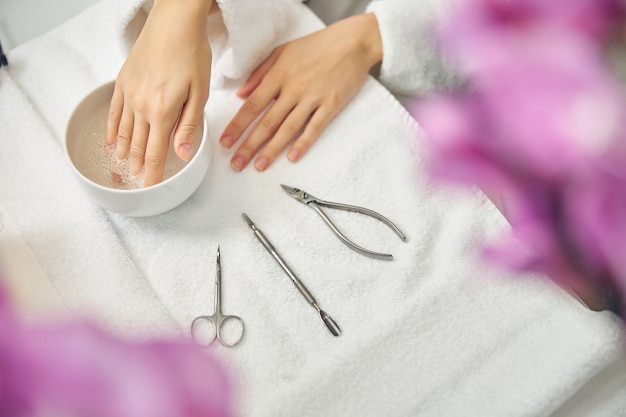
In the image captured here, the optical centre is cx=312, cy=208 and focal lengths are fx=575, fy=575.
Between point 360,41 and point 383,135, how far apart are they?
0.09 m

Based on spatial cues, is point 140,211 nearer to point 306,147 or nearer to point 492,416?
point 306,147

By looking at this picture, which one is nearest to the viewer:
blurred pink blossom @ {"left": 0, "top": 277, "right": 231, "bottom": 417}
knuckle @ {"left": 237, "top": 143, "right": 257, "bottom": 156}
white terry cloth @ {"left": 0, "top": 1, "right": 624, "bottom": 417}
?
blurred pink blossom @ {"left": 0, "top": 277, "right": 231, "bottom": 417}

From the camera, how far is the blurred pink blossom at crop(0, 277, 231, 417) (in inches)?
5.1

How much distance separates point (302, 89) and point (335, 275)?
0.53ft

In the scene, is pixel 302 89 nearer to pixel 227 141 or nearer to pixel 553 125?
pixel 227 141

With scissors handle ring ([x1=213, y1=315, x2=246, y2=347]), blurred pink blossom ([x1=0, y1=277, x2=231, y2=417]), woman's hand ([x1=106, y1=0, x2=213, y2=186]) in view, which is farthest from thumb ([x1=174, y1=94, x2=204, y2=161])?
blurred pink blossom ([x1=0, y1=277, x2=231, y2=417])

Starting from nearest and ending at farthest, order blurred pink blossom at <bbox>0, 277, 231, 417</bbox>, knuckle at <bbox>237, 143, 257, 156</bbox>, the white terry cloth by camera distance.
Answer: blurred pink blossom at <bbox>0, 277, 231, 417</bbox>
the white terry cloth
knuckle at <bbox>237, 143, 257, 156</bbox>

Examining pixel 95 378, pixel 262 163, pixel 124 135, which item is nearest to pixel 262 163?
pixel 262 163

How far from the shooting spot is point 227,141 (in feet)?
1.47

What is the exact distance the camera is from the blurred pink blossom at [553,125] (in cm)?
13

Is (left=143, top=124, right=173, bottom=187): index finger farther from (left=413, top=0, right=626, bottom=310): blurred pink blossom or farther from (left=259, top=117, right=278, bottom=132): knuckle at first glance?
(left=413, top=0, right=626, bottom=310): blurred pink blossom

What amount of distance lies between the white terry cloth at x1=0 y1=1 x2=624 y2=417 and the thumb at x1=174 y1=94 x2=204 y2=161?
0.17 ft

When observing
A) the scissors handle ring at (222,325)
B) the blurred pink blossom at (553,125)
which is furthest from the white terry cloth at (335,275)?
the blurred pink blossom at (553,125)

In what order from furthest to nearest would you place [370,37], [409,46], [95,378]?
[370,37], [409,46], [95,378]
